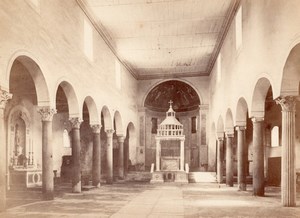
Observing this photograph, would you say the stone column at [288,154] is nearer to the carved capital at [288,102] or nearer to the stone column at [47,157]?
the carved capital at [288,102]

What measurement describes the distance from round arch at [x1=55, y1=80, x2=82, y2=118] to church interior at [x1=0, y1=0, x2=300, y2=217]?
2.2 inches

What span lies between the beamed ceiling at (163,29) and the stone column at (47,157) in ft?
18.8

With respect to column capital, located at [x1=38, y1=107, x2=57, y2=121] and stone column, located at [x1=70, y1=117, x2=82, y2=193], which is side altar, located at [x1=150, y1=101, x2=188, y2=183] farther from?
column capital, located at [x1=38, y1=107, x2=57, y2=121]

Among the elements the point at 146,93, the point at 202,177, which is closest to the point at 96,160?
the point at 202,177

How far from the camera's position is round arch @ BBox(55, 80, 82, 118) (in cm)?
1562

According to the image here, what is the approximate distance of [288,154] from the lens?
11.1m

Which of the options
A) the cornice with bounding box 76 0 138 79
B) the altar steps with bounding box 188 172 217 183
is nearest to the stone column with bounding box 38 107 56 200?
the cornice with bounding box 76 0 138 79

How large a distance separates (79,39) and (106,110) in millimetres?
6463

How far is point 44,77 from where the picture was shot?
12773mm

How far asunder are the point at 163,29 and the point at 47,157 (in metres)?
9.86

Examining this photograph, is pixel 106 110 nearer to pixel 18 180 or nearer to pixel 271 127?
pixel 18 180

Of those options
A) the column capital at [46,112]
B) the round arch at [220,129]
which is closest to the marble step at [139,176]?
the round arch at [220,129]

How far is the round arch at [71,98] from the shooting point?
51.2 feet

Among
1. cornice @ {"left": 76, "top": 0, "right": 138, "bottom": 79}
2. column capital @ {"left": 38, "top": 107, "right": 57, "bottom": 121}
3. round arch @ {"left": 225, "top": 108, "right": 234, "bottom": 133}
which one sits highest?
cornice @ {"left": 76, "top": 0, "right": 138, "bottom": 79}
